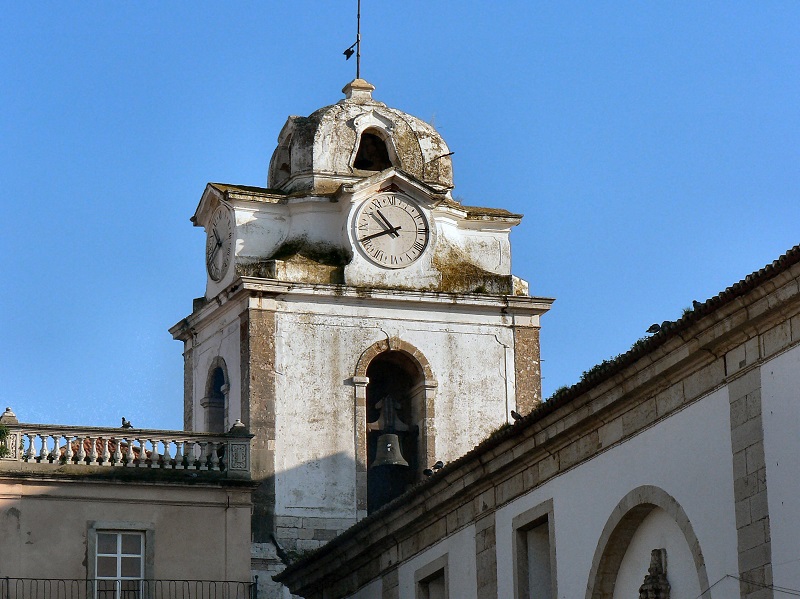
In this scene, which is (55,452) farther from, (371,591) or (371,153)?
(371,153)

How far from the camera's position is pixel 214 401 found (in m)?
40.2

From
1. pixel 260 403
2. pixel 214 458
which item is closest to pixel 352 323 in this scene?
pixel 260 403

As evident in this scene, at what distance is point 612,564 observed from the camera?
84.5 ft

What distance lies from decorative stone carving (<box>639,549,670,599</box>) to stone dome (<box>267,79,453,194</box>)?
51.3 ft

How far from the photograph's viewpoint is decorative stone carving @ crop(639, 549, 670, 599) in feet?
80.7

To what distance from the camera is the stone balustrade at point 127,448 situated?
3278 cm

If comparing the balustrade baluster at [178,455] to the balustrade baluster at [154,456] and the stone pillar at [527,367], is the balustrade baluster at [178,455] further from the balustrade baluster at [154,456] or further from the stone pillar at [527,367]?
the stone pillar at [527,367]

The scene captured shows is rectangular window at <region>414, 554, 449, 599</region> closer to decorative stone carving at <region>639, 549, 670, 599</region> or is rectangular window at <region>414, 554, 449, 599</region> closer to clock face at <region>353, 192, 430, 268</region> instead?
decorative stone carving at <region>639, 549, 670, 599</region>

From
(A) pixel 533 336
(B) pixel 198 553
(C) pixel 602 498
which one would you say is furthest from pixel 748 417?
(A) pixel 533 336

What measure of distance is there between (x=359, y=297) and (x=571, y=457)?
1222 cm

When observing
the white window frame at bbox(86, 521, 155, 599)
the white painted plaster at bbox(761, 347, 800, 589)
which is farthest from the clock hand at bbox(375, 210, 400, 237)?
the white painted plaster at bbox(761, 347, 800, 589)

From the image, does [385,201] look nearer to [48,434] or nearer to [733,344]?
[48,434]

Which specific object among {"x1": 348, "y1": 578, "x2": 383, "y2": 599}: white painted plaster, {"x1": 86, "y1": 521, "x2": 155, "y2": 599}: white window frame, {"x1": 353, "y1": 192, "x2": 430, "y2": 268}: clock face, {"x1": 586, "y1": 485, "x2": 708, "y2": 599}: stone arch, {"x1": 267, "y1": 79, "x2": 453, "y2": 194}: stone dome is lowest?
{"x1": 586, "y1": 485, "x2": 708, "y2": 599}: stone arch

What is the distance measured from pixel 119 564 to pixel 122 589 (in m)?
0.38
